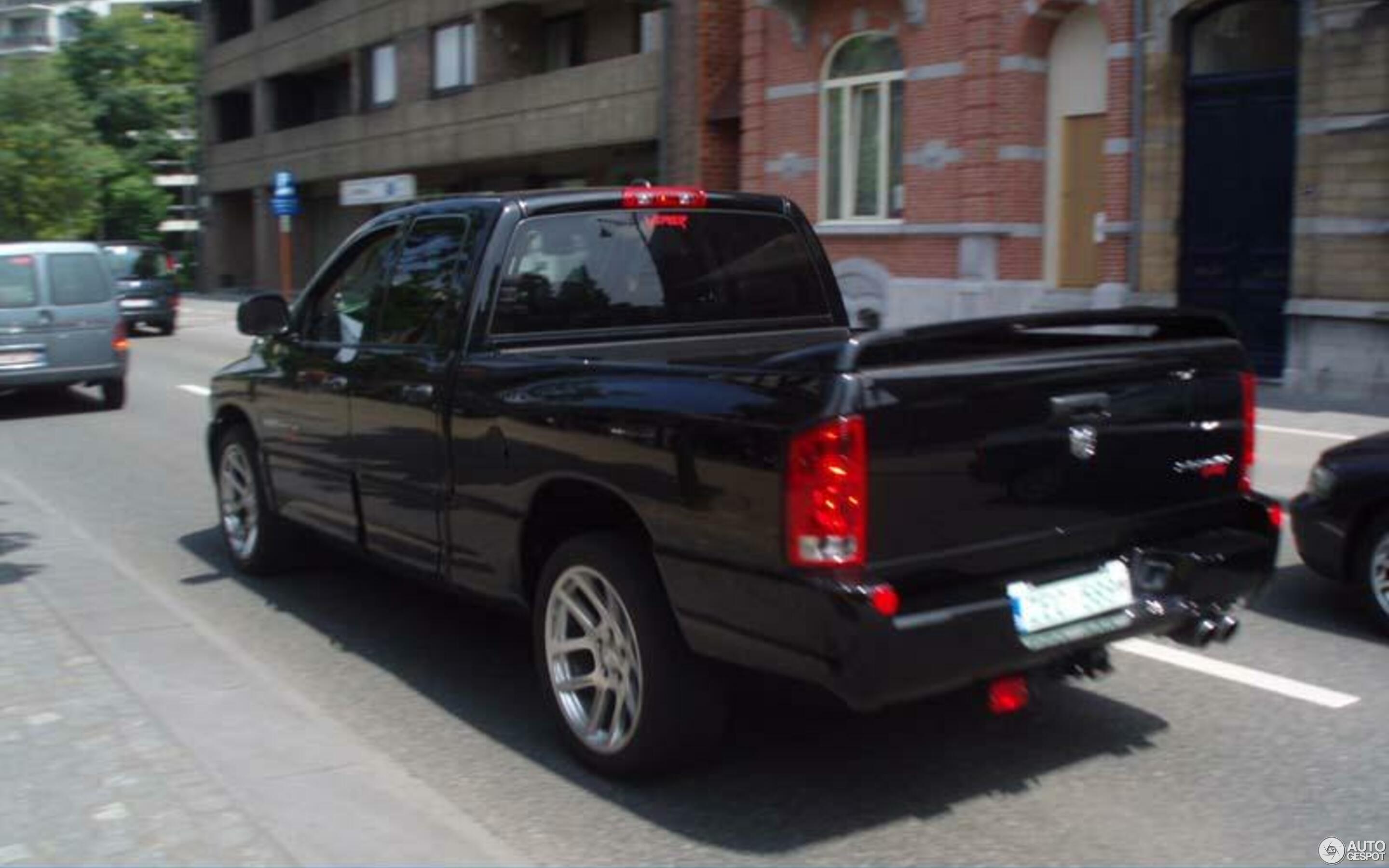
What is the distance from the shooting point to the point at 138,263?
88.3 feet

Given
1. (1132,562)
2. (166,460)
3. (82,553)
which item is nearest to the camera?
(1132,562)

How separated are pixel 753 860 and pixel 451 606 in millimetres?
3108

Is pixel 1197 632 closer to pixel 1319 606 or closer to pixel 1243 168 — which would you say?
pixel 1319 606

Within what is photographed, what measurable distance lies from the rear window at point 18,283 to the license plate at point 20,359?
0.48 metres

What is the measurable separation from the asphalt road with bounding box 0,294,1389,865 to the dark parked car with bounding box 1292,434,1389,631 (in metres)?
0.25

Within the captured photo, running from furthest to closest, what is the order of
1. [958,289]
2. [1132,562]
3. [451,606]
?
[958,289] → [451,606] → [1132,562]

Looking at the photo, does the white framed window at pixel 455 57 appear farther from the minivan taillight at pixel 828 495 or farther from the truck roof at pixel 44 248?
the minivan taillight at pixel 828 495

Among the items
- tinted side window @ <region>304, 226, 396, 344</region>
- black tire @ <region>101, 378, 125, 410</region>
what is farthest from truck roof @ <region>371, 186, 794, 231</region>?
black tire @ <region>101, 378, 125, 410</region>

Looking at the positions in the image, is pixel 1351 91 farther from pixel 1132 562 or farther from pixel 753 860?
pixel 753 860

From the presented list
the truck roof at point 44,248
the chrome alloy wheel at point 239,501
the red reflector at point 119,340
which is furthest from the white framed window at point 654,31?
the chrome alloy wheel at point 239,501

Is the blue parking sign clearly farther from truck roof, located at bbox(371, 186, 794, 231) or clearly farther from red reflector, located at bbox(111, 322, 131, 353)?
truck roof, located at bbox(371, 186, 794, 231)

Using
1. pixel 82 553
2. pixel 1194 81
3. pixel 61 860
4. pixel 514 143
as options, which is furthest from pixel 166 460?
pixel 514 143

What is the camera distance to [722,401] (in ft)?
12.7

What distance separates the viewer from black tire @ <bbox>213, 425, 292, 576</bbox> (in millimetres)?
7055
